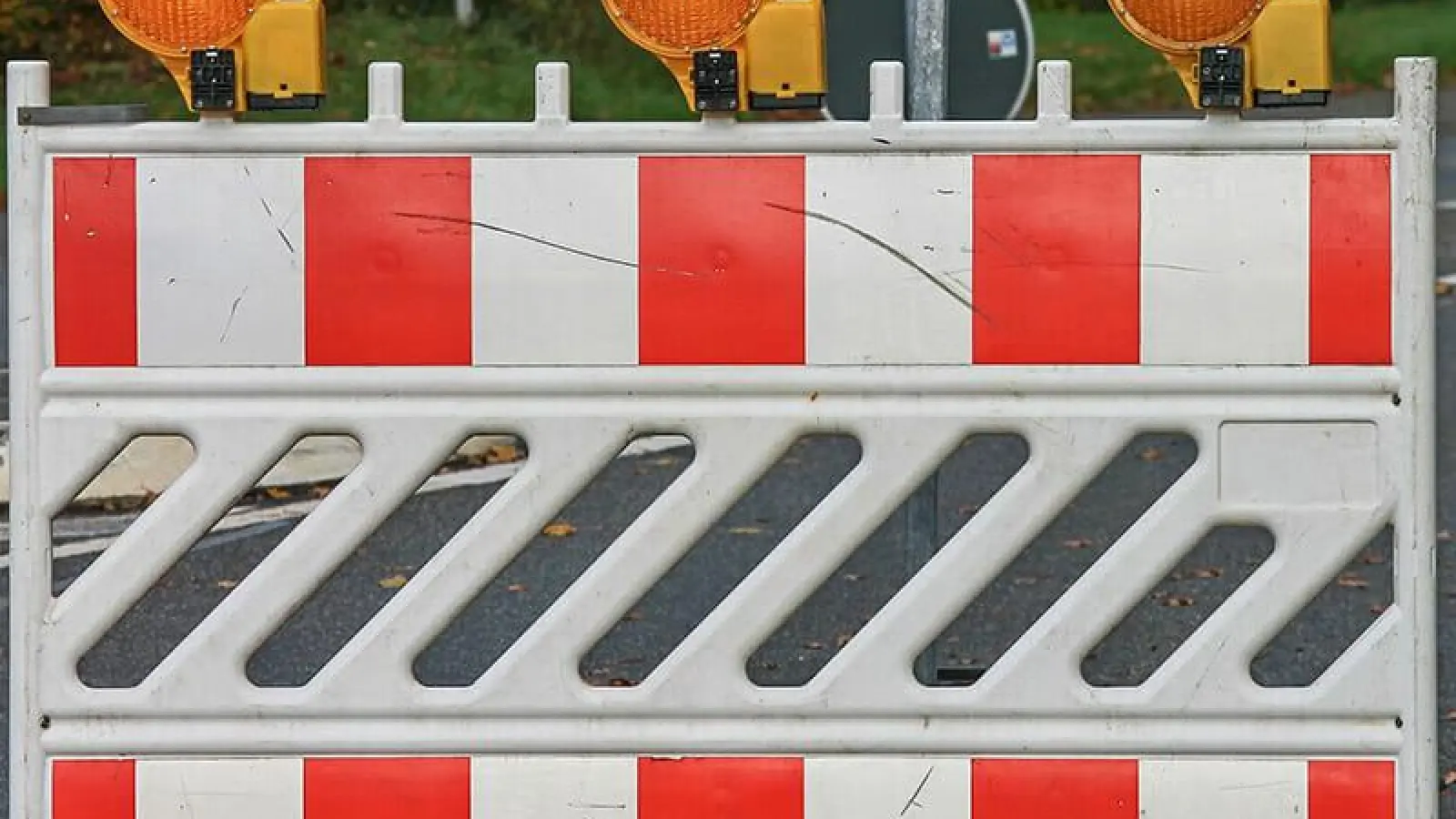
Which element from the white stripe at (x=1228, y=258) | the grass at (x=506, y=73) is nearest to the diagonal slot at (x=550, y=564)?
the white stripe at (x=1228, y=258)

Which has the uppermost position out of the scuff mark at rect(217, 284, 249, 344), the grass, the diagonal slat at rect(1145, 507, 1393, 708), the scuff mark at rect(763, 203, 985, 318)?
the grass

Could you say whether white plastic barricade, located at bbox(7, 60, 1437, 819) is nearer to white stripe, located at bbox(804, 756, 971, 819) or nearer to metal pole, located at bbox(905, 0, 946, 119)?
white stripe, located at bbox(804, 756, 971, 819)

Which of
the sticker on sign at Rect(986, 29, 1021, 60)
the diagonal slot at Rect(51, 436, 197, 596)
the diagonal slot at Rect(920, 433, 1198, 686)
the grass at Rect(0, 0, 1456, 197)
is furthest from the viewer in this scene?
the grass at Rect(0, 0, 1456, 197)

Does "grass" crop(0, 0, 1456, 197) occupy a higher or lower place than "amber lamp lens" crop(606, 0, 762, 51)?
higher

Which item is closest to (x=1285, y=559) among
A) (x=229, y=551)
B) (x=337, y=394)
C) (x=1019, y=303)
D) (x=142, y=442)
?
(x=1019, y=303)

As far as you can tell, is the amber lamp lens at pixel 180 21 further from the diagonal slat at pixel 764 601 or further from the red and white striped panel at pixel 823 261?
the diagonal slat at pixel 764 601

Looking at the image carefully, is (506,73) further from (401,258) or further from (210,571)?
(401,258)

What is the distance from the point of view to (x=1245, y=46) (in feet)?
11.2

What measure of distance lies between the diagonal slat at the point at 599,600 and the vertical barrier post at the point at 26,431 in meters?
0.53

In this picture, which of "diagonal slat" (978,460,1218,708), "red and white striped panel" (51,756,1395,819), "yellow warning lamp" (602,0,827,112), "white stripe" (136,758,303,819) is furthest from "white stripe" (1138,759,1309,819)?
"white stripe" (136,758,303,819)

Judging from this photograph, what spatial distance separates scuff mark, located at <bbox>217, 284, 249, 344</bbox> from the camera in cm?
342

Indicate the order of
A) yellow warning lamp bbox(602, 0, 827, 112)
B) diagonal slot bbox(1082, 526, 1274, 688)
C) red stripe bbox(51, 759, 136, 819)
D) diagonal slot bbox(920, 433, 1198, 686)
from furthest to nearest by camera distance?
diagonal slot bbox(920, 433, 1198, 686) < diagonal slot bbox(1082, 526, 1274, 688) < red stripe bbox(51, 759, 136, 819) < yellow warning lamp bbox(602, 0, 827, 112)

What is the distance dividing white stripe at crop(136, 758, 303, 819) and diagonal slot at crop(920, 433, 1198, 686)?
2.92 metres

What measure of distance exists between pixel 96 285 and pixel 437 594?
0.54 m
